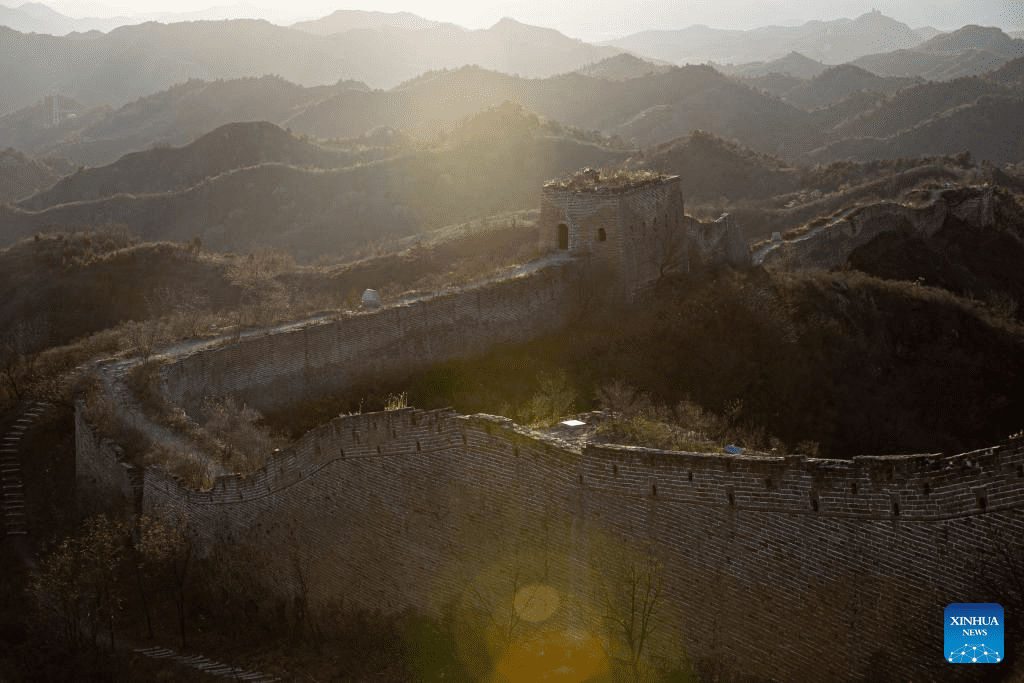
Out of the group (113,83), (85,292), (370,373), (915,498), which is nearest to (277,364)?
(370,373)

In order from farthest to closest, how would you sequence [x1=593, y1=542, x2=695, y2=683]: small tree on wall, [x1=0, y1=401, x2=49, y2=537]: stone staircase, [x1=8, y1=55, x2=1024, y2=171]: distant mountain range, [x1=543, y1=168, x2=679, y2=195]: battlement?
[x1=8, y1=55, x2=1024, y2=171]: distant mountain range
[x1=543, y1=168, x2=679, y2=195]: battlement
[x1=0, y1=401, x2=49, y2=537]: stone staircase
[x1=593, y1=542, x2=695, y2=683]: small tree on wall

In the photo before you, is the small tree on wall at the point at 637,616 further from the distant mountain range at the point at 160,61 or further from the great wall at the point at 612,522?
the distant mountain range at the point at 160,61

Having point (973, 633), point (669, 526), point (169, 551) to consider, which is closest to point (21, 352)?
point (169, 551)

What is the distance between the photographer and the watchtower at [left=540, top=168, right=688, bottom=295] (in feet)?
94.8

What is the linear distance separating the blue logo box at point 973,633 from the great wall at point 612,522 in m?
0.12

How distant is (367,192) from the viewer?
5956cm

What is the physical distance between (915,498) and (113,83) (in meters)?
176

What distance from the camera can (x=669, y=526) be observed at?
13094 mm

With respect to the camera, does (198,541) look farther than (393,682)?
Yes

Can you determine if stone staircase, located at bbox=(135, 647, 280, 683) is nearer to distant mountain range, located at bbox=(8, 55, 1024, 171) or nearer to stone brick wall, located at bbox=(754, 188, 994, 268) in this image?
stone brick wall, located at bbox=(754, 188, 994, 268)

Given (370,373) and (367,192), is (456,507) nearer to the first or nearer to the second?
(370,373)

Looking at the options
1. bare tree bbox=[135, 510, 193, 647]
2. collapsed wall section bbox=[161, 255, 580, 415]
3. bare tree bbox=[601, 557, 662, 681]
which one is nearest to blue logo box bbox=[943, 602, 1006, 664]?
bare tree bbox=[601, 557, 662, 681]

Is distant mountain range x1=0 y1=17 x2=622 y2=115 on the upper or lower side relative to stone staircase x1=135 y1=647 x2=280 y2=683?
upper

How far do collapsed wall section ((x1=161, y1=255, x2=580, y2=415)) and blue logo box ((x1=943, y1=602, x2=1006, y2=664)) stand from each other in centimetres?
1396
